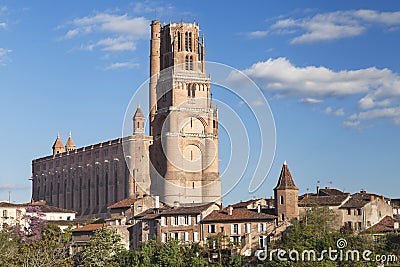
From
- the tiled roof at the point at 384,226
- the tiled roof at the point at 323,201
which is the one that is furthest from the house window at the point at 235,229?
the tiled roof at the point at 384,226

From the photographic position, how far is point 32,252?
200 feet

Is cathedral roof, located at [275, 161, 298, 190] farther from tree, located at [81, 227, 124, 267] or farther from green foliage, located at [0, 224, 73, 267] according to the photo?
green foliage, located at [0, 224, 73, 267]

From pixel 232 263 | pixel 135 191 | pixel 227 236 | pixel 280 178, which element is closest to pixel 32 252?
pixel 232 263

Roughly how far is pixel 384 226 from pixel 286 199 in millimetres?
10083

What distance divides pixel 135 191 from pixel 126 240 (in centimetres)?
3428

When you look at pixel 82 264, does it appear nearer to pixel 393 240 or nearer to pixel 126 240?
pixel 126 240

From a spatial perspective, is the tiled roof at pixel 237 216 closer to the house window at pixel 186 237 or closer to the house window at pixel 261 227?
the house window at pixel 261 227

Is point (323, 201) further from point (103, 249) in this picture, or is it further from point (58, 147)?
point (58, 147)

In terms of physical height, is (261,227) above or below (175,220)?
below

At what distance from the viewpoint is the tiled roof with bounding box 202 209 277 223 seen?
268 ft

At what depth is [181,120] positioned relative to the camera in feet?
425

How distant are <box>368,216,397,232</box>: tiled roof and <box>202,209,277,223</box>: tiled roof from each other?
9.85 metres

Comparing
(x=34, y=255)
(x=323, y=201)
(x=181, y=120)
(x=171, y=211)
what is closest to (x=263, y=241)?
(x=323, y=201)

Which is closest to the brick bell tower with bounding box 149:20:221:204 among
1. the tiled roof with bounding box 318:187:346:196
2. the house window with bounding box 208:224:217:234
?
the tiled roof with bounding box 318:187:346:196
